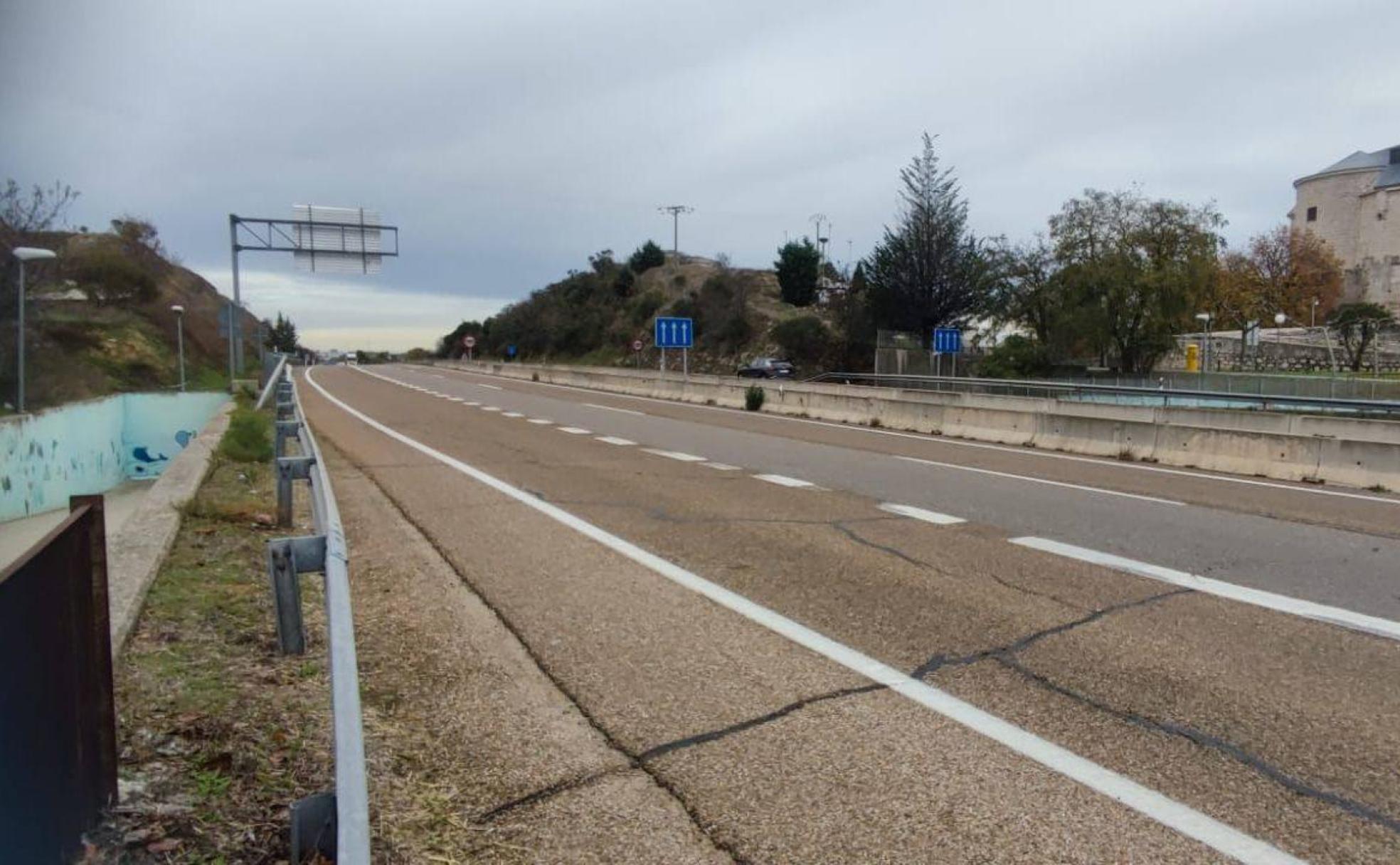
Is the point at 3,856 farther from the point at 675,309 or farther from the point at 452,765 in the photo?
the point at 675,309

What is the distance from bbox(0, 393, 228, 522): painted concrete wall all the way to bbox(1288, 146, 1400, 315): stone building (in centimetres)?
10729

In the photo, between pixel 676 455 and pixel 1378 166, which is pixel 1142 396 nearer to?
pixel 676 455

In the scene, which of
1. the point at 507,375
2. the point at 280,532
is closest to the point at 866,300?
the point at 507,375

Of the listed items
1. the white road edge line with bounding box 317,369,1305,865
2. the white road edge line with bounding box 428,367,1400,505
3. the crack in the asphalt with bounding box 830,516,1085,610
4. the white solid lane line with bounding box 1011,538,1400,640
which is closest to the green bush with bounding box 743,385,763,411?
the white road edge line with bounding box 428,367,1400,505

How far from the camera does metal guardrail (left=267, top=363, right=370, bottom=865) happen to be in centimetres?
223

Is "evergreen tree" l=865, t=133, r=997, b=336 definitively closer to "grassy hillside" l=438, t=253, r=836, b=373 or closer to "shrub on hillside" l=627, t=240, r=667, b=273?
"grassy hillside" l=438, t=253, r=836, b=373

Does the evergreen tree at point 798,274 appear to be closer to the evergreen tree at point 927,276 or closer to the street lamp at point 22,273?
the evergreen tree at point 927,276

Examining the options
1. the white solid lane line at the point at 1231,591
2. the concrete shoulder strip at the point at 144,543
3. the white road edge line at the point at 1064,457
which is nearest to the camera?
the concrete shoulder strip at the point at 144,543

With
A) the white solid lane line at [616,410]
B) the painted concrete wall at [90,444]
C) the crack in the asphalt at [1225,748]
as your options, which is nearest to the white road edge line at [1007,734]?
the crack in the asphalt at [1225,748]

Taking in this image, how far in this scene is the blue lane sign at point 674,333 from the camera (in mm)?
40688

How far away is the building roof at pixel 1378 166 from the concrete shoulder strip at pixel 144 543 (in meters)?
125

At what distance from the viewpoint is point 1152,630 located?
5742 millimetres

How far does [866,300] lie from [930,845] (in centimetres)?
5978

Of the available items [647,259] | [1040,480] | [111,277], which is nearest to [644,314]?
[647,259]
